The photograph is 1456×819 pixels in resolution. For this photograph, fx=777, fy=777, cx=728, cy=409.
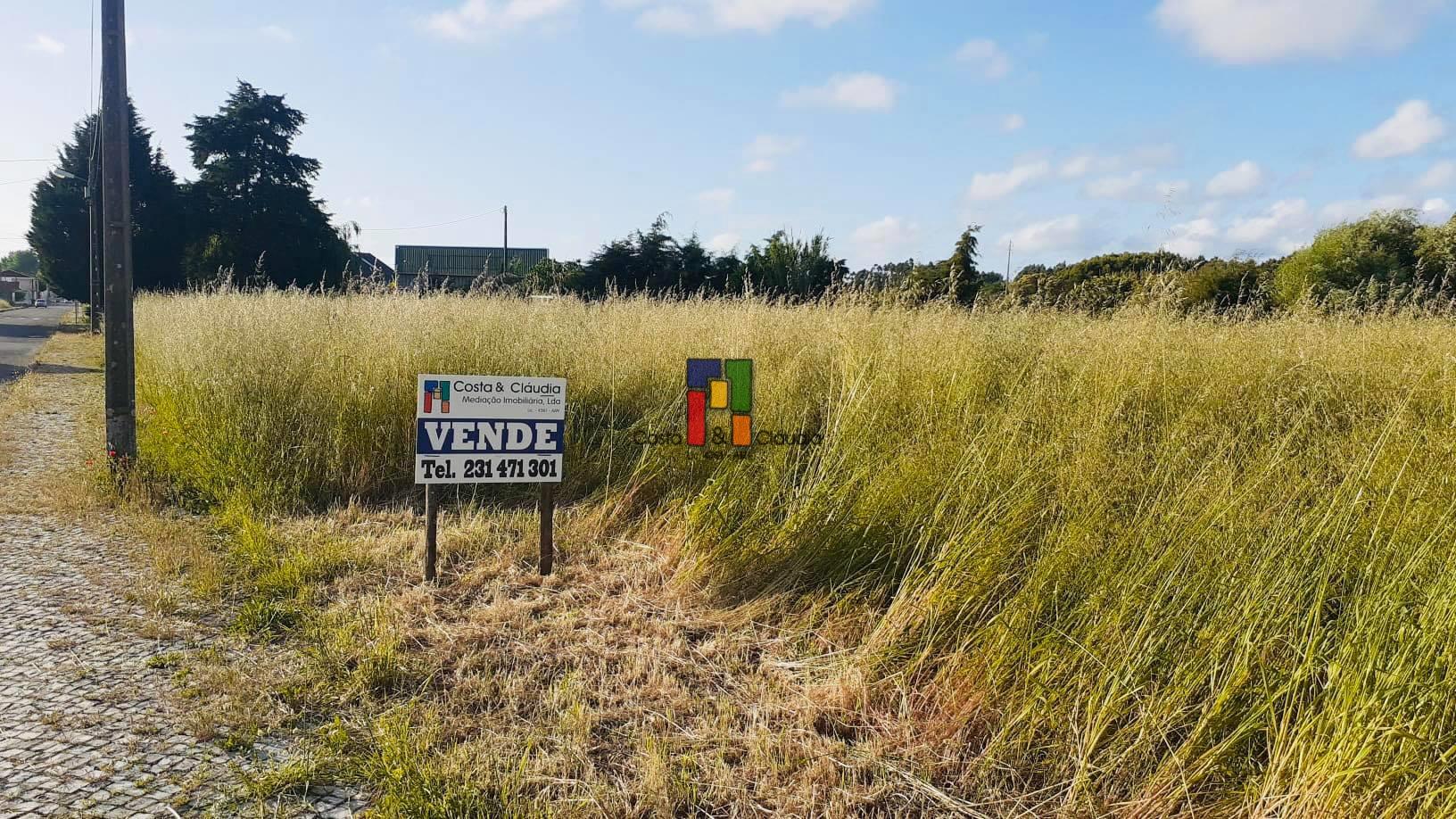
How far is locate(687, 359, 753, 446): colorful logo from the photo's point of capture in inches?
203

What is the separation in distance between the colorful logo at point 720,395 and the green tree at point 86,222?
36.6 metres

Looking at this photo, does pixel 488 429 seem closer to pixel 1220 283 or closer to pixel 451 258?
pixel 1220 283

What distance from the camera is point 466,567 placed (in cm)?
429

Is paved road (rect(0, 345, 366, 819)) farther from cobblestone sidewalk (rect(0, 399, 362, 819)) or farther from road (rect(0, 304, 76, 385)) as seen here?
road (rect(0, 304, 76, 385))

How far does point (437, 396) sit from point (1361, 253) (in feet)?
69.7

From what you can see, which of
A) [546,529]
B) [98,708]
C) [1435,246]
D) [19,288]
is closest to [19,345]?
[546,529]

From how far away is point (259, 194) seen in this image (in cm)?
3428

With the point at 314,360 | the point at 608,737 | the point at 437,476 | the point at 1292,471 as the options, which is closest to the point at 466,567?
the point at 437,476

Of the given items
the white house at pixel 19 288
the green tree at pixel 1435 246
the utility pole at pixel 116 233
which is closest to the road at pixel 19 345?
the utility pole at pixel 116 233

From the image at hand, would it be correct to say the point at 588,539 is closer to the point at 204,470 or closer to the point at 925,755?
the point at 925,755

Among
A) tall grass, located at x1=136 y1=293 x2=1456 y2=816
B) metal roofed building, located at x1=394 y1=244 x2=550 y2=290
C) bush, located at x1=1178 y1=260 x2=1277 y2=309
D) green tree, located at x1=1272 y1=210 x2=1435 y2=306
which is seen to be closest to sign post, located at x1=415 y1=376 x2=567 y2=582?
tall grass, located at x1=136 y1=293 x2=1456 y2=816

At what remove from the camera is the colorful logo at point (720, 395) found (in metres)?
5.16

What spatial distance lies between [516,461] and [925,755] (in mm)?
2620

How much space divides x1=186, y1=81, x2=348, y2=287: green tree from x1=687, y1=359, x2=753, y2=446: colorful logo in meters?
32.4
